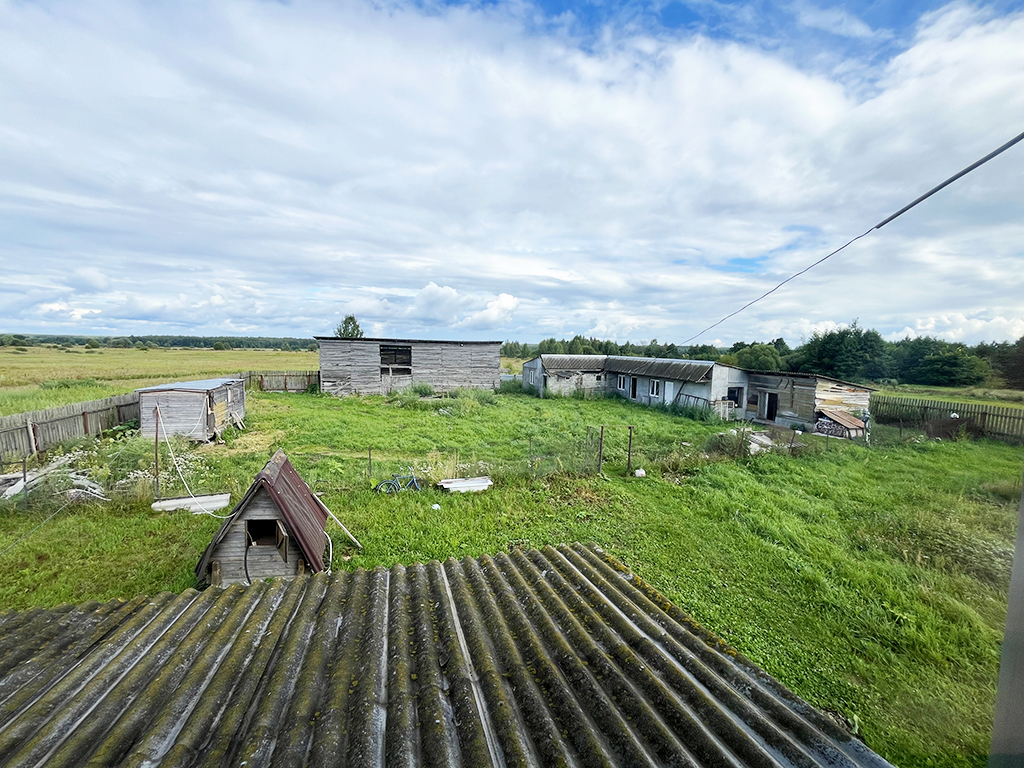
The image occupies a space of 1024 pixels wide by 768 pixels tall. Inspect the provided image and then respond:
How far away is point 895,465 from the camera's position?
1251 centimetres

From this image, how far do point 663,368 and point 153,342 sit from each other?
380 ft

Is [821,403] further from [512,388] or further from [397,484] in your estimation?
[512,388]

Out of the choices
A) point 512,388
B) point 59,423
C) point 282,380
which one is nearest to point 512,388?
point 512,388

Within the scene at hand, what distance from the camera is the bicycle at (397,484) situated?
1030 centimetres

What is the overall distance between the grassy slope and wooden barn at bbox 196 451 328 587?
1.10 m

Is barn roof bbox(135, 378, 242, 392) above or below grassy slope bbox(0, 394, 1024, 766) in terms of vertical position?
above

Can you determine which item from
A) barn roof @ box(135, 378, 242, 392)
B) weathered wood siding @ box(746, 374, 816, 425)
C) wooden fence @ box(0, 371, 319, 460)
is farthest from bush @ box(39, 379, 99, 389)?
weathered wood siding @ box(746, 374, 816, 425)

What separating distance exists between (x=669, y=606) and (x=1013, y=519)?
2903mm

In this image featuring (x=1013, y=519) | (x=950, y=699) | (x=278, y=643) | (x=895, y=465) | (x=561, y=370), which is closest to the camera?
(x=1013, y=519)

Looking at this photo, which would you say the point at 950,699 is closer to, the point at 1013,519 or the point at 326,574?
the point at 1013,519

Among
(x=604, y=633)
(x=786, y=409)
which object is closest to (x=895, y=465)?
(x=786, y=409)

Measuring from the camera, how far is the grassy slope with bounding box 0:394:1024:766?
4.50m

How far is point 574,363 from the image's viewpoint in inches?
1134

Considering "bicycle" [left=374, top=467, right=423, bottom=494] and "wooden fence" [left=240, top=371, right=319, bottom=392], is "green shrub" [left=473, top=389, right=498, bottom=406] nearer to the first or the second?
"wooden fence" [left=240, top=371, right=319, bottom=392]
